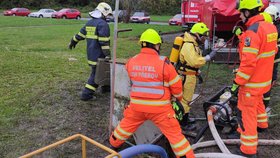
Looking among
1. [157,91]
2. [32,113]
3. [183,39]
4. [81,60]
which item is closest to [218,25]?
[81,60]

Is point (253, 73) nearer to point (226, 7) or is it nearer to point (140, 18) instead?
point (226, 7)

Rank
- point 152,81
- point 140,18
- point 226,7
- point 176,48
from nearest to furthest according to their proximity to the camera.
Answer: point 152,81 < point 176,48 < point 226,7 < point 140,18

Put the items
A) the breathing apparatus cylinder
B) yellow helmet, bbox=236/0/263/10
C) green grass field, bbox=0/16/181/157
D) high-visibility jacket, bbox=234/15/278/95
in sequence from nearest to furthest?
1. high-visibility jacket, bbox=234/15/278/95
2. yellow helmet, bbox=236/0/263/10
3. green grass field, bbox=0/16/181/157
4. the breathing apparatus cylinder

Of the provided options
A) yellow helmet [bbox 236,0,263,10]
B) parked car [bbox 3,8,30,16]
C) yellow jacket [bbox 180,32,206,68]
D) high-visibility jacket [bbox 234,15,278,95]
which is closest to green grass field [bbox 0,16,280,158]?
yellow jacket [bbox 180,32,206,68]

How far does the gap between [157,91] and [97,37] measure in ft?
8.73

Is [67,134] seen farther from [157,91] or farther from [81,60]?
[81,60]

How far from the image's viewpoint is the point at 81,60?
10758 mm

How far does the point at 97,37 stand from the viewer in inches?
246

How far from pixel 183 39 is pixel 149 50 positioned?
146 centimetres

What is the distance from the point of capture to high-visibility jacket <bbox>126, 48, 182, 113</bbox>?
3.88 m

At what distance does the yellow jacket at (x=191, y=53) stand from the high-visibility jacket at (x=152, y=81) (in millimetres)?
1151

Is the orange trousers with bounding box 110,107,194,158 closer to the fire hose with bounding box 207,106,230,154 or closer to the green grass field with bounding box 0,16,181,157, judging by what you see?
the fire hose with bounding box 207,106,230,154

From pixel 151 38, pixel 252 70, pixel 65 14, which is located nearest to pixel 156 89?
pixel 151 38

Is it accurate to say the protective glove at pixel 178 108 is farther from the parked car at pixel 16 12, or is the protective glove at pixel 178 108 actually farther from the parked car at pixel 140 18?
the parked car at pixel 16 12
